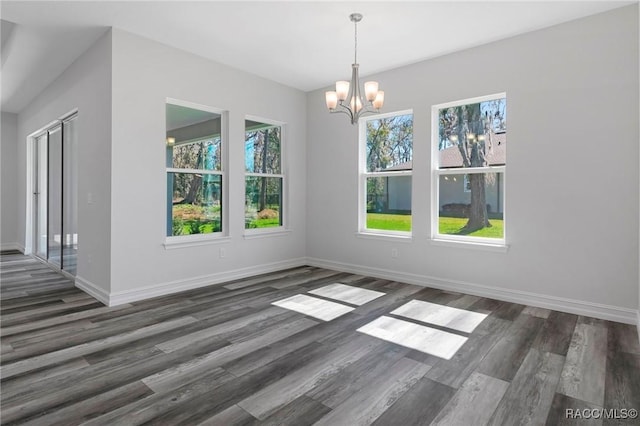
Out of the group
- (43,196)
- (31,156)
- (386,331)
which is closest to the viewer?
(386,331)

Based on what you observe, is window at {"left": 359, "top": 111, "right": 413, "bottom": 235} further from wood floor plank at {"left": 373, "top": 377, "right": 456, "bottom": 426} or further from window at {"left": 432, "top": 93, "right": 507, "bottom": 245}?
wood floor plank at {"left": 373, "top": 377, "right": 456, "bottom": 426}

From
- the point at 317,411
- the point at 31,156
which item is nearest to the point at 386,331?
the point at 317,411

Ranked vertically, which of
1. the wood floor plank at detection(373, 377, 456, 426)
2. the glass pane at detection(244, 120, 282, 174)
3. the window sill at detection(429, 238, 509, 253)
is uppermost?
the glass pane at detection(244, 120, 282, 174)

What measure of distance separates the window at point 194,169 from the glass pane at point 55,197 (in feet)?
7.61

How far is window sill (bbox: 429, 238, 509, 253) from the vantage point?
13.2 ft

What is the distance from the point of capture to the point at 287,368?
2385 millimetres

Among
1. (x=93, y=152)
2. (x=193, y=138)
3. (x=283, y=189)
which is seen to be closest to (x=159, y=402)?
(x=93, y=152)

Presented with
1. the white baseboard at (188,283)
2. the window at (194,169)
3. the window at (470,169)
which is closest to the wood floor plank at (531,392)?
the window at (470,169)

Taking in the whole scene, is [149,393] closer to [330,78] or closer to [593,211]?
[593,211]

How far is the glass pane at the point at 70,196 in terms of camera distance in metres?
4.80

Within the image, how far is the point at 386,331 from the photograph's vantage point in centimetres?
306

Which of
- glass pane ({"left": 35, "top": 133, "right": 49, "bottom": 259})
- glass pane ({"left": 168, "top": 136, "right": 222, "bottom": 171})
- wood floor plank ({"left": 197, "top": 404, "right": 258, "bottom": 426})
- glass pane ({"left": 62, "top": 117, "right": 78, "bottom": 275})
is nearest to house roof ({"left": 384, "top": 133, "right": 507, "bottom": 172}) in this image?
glass pane ({"left": 168, "top": 136, "right": 222, "bottom": 171})

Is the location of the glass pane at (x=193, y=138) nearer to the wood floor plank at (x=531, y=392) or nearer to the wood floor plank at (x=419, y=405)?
the wood floor plank at (x=419, y=405)

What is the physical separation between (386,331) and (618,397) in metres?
1.53
